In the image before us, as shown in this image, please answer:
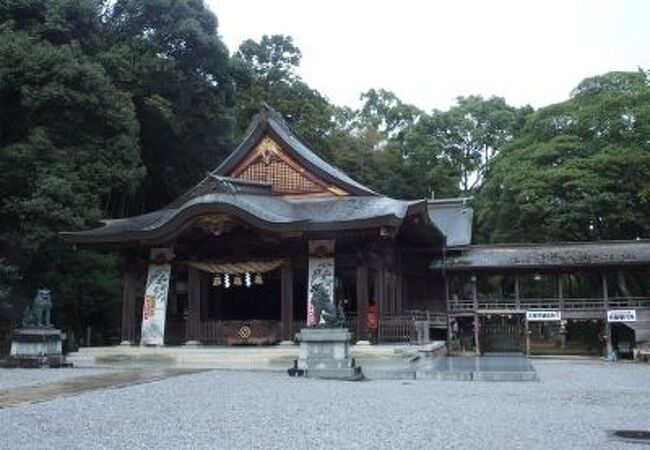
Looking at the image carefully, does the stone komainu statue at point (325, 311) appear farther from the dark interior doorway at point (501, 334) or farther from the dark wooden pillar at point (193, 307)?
the dark interior doorway at point (501, 334)

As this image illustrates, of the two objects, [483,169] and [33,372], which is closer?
[33,372]

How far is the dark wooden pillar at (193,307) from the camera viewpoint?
23.0m

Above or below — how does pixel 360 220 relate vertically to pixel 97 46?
below

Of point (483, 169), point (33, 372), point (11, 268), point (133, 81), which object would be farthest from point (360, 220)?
point (483, 169)

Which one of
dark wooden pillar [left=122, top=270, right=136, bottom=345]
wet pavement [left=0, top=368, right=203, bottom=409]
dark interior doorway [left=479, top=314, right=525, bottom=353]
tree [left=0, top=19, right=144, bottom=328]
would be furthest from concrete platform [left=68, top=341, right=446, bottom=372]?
dark interior doorway [left=479, top=314, right=525, bottom=353]

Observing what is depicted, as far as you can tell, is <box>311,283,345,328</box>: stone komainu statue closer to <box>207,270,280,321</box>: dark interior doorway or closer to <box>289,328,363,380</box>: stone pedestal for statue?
<box>289,328,363,380</box>: stone pedestal for statue

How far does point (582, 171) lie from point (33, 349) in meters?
25.8

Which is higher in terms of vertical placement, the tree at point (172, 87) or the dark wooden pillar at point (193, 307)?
the tree at point (172, 87)

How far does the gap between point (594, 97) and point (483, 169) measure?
15.5 meters

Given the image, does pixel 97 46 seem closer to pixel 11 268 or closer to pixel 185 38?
pixel 185 38

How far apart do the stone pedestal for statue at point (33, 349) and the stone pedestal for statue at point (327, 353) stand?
7579 millimetres

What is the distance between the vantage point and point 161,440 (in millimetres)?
8164

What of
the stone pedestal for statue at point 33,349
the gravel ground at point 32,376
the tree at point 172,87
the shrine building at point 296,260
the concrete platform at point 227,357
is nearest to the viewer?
the gravel ground at point 32,376

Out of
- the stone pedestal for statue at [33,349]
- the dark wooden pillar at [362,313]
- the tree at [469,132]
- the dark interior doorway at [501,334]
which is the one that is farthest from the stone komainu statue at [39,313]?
the tree at [469,132]
